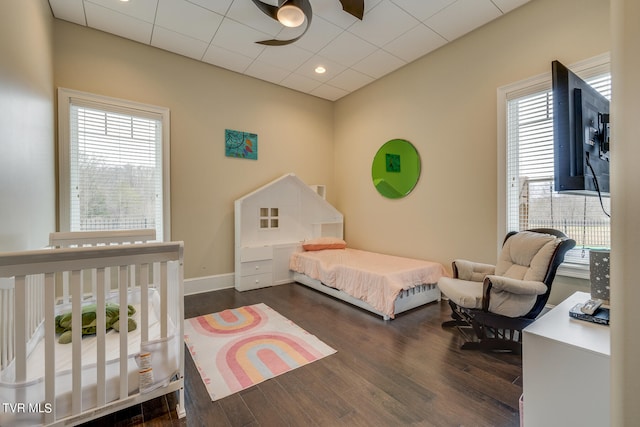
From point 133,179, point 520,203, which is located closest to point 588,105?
point 520,203

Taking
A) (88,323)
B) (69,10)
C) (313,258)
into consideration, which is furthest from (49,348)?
(69,10)

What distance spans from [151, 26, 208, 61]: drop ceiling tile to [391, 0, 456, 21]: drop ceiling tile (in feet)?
7.35

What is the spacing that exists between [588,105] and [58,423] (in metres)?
2.80

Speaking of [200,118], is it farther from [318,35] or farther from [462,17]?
[462,17]

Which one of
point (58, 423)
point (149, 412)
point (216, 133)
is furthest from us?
point (216, 133)

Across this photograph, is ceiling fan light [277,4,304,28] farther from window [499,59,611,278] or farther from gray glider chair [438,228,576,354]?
gray glider chair [438,228,576,354]

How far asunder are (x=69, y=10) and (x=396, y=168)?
3939 millimetres

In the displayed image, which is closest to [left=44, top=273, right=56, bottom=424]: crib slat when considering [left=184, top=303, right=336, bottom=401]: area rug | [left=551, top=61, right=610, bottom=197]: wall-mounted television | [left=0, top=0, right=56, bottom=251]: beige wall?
[left=0, top=0, right=56, bottom=251]: beige wall

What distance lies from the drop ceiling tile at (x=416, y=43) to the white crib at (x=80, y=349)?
322cm

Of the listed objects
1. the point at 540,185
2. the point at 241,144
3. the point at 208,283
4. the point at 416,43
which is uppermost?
the point at 416,43

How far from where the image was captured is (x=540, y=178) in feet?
8.79

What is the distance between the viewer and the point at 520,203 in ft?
9.23

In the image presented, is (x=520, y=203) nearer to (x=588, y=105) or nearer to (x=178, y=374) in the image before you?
(x=588, y=105)

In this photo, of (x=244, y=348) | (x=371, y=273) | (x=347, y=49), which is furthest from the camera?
(x=347, y=49)
